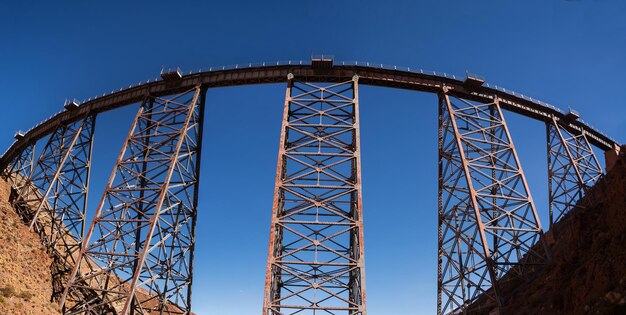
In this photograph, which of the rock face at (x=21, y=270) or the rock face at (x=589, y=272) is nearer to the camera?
the rock face at (x=589, y=272)

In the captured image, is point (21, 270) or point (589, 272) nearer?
point (589, 272)

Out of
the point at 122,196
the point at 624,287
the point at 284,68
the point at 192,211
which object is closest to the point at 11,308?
the point at 122,196

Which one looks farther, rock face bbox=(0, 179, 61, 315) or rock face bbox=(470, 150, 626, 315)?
rock face bbox=(0, 179, 61, 315)

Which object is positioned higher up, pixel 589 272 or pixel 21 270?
pixel 21 270
